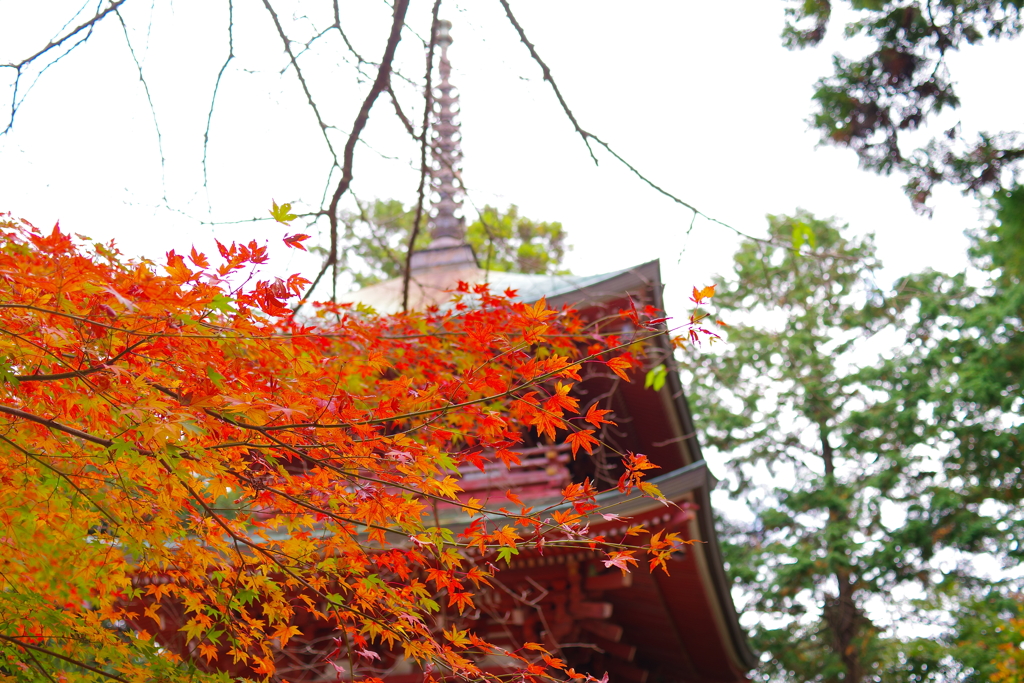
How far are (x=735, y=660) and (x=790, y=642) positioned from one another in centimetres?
573

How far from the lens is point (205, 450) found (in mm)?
1754

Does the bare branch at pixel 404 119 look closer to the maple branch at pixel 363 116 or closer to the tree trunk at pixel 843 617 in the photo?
the maple branch at pixel 363 116

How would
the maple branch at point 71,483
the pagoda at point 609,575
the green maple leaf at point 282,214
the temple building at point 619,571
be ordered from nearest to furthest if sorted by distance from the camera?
the green maple leaf at point 282,214
the maple branch at point 71,483
the pagoda at point 609,575
the temple building at point 619,571

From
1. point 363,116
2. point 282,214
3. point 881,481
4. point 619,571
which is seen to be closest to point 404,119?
point 363,116

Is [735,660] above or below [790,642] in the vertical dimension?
above

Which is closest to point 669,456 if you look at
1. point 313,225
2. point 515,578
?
Answer: point 515,578

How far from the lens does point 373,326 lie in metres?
3.80

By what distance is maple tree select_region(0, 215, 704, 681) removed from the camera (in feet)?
5.50

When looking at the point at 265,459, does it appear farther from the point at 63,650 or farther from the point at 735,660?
the point at 735,660

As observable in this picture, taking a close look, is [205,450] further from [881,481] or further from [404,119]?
[881,481]

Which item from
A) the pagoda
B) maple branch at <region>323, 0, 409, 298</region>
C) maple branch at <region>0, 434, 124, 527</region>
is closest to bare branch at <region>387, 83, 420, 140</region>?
maple branch at <region>323, 0, 409, 298</region>

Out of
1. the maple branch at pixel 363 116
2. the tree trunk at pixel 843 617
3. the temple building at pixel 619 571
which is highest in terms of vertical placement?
the maple branch at pixel 363 116

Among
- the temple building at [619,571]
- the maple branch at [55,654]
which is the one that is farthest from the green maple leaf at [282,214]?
the temple building at [619,571]

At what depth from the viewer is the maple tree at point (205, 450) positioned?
1.68 m
